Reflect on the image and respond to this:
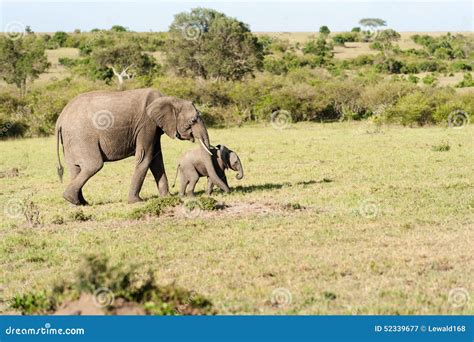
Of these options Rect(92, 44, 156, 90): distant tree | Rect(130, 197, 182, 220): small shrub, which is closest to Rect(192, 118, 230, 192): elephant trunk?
Rect(130, 197, 182, 220): small shrub

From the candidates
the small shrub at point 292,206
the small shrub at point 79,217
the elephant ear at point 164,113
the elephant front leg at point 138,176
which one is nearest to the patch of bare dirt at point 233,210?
the small shrub at point 292,206

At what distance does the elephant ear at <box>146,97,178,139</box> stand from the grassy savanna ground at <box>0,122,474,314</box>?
76.4 inches

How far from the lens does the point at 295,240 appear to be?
467 inches

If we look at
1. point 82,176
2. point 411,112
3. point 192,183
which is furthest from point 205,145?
point 411,112

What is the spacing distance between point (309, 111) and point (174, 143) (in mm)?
15805

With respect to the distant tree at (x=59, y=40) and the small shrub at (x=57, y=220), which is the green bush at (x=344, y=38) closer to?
the distant tree at (x=59, y=40)

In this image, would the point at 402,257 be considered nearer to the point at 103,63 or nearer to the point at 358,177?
the point at 358,177

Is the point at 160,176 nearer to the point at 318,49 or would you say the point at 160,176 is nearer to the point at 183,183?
the point at 183,183

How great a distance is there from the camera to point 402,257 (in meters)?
10.4

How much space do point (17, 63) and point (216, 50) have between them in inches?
701

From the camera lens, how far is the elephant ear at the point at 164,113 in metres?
16.1

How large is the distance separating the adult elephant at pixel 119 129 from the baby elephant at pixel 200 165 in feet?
1.14

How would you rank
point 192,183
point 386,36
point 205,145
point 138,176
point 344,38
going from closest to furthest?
point 138,176
point 205,145
point 192,183
point 386,36
point 344,38
